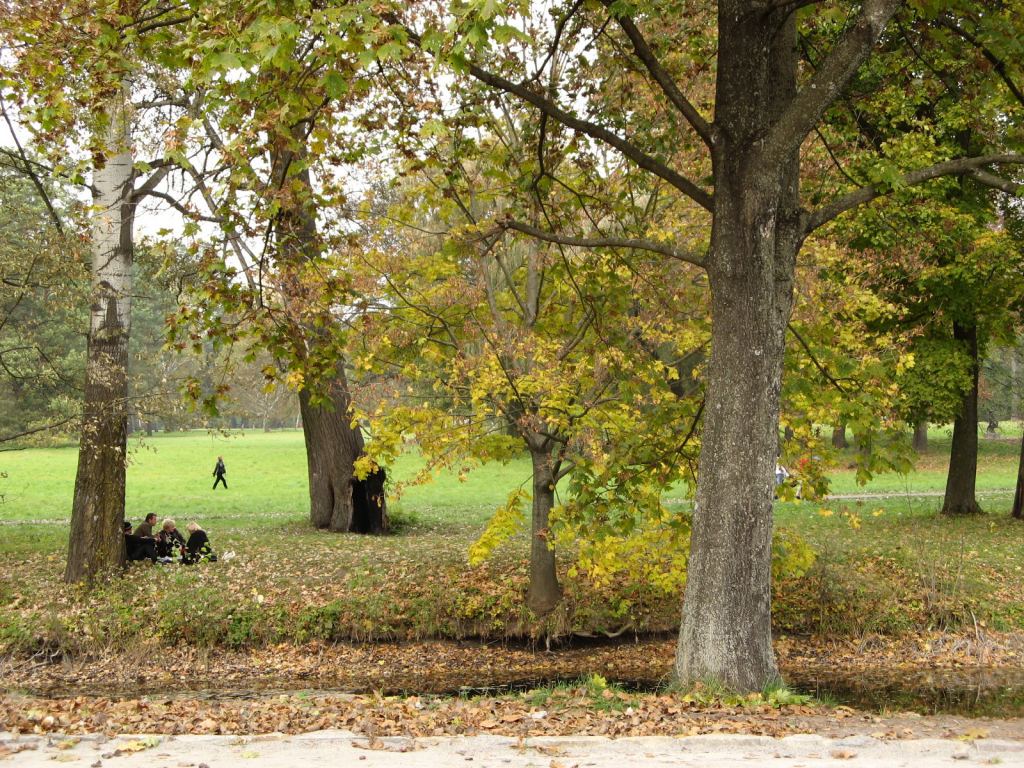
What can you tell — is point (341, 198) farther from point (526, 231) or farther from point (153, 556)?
point (153, 556)

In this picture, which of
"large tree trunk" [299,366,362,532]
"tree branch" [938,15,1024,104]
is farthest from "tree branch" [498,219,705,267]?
"large tree trunk" [299,366,362,532]

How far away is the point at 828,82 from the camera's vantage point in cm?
768

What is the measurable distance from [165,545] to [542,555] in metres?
6.47

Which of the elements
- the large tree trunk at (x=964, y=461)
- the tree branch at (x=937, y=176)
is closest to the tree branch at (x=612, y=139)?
the tree branch at (x=937, y=176)

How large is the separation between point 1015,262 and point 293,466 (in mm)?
33336

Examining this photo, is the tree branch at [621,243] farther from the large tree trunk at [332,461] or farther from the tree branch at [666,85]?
the large tree trunk at [332,461]

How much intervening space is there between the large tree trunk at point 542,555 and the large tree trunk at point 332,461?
712 cm

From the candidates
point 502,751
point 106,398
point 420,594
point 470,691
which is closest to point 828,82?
point 502,751

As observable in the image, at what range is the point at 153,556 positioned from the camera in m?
15.4

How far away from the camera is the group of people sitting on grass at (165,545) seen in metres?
15.4

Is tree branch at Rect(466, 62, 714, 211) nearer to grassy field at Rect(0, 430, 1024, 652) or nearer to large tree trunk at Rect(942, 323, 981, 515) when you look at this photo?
grassy field at Rect(0, 430, 1024, 652)

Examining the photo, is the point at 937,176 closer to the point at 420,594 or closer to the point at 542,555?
the point at 542,555

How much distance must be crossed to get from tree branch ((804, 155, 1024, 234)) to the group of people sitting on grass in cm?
1141

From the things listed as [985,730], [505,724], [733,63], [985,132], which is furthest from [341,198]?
[985,132]
